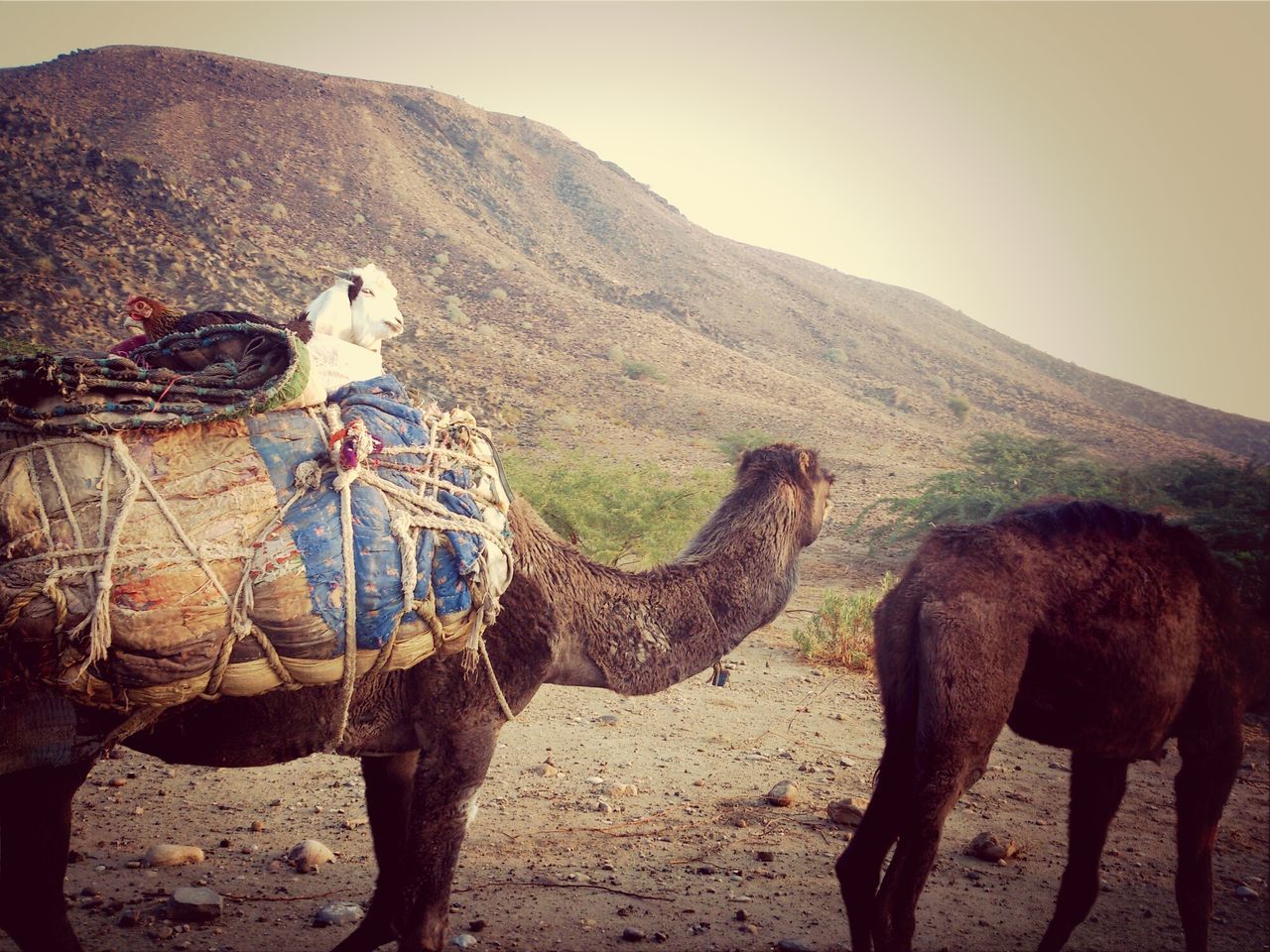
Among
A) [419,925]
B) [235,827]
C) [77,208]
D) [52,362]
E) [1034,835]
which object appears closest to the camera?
[52,362]

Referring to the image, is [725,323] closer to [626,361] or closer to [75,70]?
[626,361]

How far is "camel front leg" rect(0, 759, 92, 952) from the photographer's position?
268cm

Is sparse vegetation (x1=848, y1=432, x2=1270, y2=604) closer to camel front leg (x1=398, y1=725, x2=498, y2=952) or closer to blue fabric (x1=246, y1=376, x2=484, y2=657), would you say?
camel front leg (x1=398, y1=725, x2=498, y2=952)

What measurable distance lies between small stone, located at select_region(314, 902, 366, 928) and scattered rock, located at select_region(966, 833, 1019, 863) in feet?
12.1

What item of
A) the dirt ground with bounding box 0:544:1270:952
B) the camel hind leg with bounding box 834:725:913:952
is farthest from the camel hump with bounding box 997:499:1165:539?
the dirt ground with bounding box 0:544:1270:952

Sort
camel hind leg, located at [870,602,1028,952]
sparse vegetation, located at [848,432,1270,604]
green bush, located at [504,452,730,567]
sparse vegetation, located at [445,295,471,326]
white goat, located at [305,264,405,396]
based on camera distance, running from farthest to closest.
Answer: sparse vegetation, located at [445,295,471,326]
green bush, located at [504,452,730,567]
sparse vegetation, located at [848,432,1270,604]
white goat, located at [305,264,405,396]
camel hind leg, located at [870,602,1028,952]

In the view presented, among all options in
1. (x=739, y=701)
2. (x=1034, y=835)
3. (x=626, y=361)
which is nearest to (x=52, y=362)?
(x=1034, y=835)

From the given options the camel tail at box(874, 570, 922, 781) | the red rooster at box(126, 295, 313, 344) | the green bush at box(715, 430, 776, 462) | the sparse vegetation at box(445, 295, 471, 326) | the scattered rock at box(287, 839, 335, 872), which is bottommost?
the scattered rock at box(287, 839, 335, 872)

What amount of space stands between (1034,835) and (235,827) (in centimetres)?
513

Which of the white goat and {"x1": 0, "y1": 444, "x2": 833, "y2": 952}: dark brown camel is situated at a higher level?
the white goat

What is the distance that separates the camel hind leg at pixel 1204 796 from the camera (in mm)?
3791

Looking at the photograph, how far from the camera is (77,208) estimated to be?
75.4 ft

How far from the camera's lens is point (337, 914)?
3.88m

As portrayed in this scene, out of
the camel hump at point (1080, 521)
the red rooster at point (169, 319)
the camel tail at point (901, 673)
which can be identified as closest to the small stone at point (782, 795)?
the camel tail at point (901, 673)
